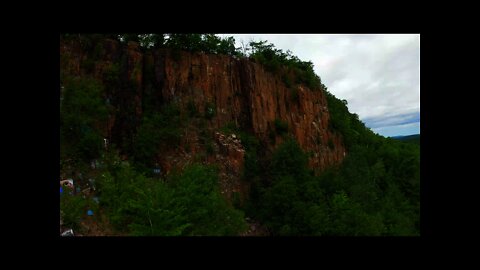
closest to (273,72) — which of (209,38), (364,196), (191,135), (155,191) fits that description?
(209,38)

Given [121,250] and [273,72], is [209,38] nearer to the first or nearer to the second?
[273,72]

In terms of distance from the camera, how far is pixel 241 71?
71.7ft

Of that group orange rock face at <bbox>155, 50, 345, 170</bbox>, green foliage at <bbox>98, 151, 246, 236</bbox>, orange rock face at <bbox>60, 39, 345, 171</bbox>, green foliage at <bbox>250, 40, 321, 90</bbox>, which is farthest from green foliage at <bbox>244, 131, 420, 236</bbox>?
green foliage at <bbox>250, 40, 321, 90</bbox>

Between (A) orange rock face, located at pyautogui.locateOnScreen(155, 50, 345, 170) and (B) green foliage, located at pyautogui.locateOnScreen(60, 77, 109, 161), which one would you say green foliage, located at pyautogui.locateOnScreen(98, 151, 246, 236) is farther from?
(A) orange rock face, located at pyautogui.locateOnScreen(155, 50, 345, 170)

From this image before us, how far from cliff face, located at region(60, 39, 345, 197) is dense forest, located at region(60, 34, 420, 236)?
15.2 inches

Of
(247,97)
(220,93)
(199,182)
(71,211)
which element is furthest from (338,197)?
(71,211)

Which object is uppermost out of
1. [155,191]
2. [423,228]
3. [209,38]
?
[209,38]

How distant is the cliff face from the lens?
1750 centimetres

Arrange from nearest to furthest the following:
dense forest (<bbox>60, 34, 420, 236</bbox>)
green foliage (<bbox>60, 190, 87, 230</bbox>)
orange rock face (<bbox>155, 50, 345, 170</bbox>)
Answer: green foliage (<bbox>60, 190, 87, 230</bbox>)
dense forest (<bbox>60, 34, 420, 236</bbox>)
orange rock face (<bbox>155, 50, 345, 170</bbox>)

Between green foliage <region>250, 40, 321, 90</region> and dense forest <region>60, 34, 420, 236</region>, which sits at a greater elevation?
green foliage <region>250, 40, 321, 90</region>

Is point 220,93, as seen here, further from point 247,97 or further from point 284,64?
point 284,64

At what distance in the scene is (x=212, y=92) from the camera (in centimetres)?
2070

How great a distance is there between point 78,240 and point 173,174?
15.1 meters

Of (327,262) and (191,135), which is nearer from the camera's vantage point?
(327,262)
